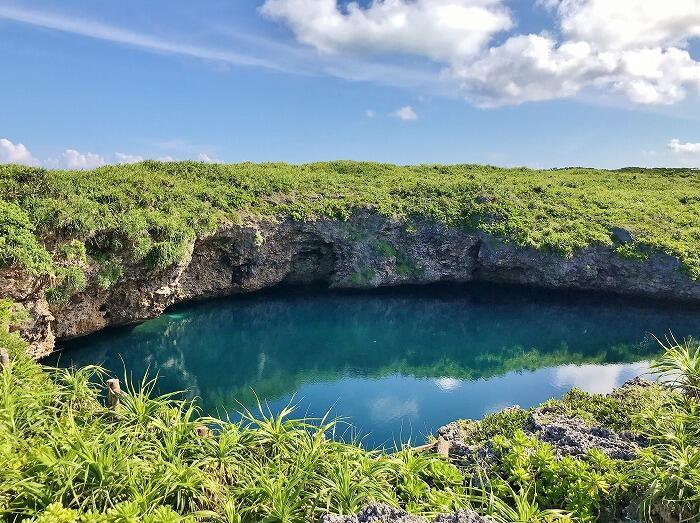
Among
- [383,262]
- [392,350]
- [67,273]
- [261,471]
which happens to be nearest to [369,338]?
[392,350]

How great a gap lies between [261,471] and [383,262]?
68.6 feet

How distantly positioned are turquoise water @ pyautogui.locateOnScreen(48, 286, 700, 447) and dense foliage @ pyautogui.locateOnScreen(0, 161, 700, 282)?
314 centimetres

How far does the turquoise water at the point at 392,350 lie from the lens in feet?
49.9

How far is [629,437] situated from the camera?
26.2 ft

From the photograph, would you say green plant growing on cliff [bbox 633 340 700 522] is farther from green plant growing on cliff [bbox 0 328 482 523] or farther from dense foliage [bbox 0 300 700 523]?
green plant growing on cliff [bbox 0 328 482 523]

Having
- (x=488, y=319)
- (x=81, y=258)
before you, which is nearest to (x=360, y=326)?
(x=488, y=319)

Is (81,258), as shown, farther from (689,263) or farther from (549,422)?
(689,263)

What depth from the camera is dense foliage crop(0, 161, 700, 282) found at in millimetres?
16219

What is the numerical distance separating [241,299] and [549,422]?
743 inches

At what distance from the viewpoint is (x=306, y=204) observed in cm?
2600

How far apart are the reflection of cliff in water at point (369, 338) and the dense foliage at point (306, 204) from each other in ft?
9.88

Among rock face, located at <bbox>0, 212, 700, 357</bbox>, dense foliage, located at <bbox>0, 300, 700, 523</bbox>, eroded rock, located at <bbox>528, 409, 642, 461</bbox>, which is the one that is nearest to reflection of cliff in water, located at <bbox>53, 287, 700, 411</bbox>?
rock face, located at <bbox>0, 212, 700, 357</bbox>

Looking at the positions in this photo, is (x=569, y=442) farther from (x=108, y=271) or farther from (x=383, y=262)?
(x=383, y=262)

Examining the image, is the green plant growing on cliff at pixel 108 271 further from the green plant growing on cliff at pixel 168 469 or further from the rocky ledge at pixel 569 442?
the rocky ledge at pixel 569 442
